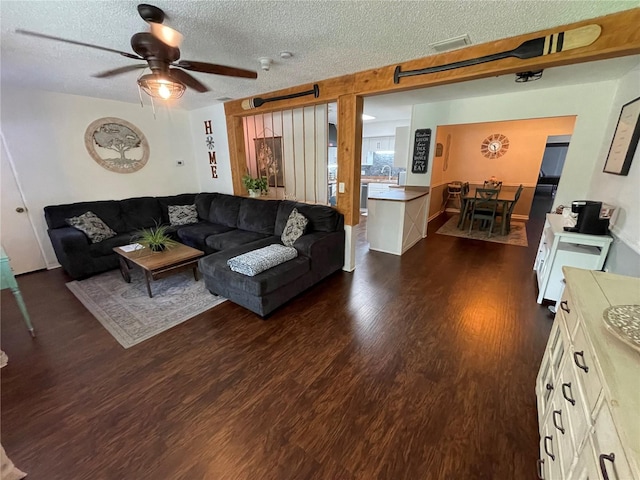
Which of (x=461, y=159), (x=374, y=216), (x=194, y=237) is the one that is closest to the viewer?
(x=194, y=237)

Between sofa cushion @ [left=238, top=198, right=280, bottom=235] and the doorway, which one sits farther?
sofa cushion @ [left=238, top=198, right=280, bottom=235]

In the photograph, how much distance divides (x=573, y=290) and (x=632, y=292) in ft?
0.90

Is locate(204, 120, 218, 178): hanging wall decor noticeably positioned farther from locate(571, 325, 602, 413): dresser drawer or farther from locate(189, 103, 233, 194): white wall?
locate(571, 325, 602, 413): dresser drawer

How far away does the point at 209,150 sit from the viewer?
5.10 meters

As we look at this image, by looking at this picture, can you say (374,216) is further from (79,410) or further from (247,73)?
(79,410)

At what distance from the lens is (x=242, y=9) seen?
172 centimetres

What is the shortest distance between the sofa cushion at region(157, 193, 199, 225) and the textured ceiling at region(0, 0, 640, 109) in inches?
86.9

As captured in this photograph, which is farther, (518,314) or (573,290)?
(518,314)

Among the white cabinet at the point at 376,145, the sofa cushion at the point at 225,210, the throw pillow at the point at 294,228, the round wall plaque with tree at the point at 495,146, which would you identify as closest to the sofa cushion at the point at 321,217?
the throw pillow at the point at 294,228

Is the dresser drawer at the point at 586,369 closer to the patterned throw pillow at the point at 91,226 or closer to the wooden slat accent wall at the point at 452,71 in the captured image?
the wooden slat accent wall at the point at 452,71

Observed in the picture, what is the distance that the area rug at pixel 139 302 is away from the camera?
7.98 feet

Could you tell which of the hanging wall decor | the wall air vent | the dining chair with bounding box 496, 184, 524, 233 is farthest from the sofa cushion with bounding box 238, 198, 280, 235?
the dining chair with bounding box 496, 184, 524, 233

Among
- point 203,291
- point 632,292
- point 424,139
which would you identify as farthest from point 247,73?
point 424,139

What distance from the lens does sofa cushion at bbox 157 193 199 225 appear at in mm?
4660
